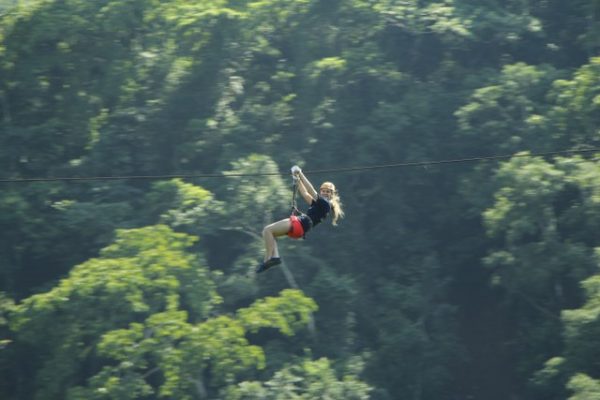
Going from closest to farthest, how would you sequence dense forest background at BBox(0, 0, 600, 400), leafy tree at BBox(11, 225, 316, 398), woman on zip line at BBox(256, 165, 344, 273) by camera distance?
1. woman on zip line at BBox(256, 165, 344, 273)
2. leafy tree at BBox(11, 225, 316, 398)
3. dense forest background at BBox(0, 0, 600, 400)

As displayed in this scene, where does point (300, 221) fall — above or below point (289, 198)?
above

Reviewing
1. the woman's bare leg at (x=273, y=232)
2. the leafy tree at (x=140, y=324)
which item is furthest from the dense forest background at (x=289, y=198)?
the woman's bare leg at (x=273, y=232)

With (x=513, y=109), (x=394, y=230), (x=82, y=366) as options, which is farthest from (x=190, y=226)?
(x=513, y=109)

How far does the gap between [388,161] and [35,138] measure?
8.09 m

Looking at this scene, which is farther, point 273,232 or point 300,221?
point 273,232

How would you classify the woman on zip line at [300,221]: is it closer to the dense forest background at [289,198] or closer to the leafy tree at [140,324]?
the leafy tree at [140,324]

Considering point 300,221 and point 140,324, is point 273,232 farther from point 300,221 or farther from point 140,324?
point 140,324

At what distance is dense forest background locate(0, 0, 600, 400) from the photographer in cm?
2059

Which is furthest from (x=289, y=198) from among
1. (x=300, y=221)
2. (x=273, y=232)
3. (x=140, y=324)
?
(x=300, y=221)

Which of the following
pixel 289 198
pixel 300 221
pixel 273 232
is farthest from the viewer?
pixel 289 198

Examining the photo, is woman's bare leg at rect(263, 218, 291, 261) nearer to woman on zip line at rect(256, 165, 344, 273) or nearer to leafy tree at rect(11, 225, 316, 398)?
woman on zip line at rect(256, 165, 344, 273)

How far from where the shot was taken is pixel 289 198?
23344mm

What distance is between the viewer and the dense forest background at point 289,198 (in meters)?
20.6

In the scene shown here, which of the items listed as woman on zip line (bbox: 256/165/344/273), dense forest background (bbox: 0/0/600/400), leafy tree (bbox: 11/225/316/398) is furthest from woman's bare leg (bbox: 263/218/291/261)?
dense forest background (bbox: 0/0/600/400)
